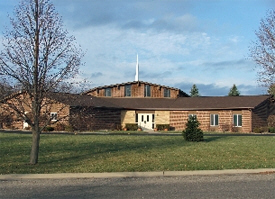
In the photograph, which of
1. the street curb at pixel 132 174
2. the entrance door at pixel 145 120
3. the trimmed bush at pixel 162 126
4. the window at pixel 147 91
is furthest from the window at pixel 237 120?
the street curb at pixel 132 174

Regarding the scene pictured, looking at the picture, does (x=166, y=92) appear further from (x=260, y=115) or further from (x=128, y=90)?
(x=260, y=115)

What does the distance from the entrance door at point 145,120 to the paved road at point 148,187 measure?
1366 inches

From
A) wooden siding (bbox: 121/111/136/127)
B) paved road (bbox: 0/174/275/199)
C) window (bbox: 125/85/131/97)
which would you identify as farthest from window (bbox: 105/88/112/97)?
paved road (bbox: 0/174/275/199)

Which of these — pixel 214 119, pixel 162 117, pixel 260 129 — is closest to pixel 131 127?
pixel 162 117

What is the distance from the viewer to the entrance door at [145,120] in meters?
47.3

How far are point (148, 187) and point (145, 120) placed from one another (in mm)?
36944

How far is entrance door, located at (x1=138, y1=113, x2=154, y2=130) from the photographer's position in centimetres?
4731

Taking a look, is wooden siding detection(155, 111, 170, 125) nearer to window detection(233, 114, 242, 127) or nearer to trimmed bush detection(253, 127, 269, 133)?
window detection(233, 114, 242, 127)

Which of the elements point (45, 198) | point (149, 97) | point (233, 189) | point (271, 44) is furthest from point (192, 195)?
point (149, 97)

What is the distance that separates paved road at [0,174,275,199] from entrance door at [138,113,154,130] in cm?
3471

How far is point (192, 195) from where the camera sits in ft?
31.2

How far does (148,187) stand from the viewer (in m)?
10.7

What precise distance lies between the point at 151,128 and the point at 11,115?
33372 millimetres

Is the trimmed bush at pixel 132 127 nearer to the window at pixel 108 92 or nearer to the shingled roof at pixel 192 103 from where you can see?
the shingled roof at pixel 192 103
